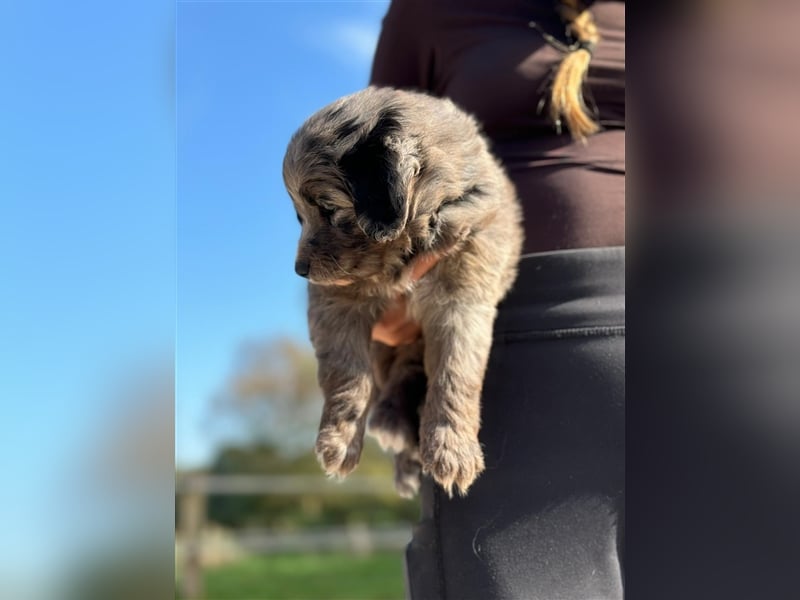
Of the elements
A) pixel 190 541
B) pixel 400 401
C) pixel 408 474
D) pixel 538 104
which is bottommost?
pixel 190 541

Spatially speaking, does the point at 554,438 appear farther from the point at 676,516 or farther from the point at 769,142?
the point at 769,142

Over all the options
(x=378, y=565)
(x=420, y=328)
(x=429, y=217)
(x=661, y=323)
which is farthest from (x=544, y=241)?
(x=378, y=565)

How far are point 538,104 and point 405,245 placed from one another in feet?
2.09

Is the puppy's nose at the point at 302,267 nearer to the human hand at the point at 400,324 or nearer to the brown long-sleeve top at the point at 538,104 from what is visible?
the human hand at the point at 400,324

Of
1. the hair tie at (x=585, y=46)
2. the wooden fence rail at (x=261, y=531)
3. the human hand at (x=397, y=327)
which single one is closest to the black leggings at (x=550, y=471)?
the human hand at (x=397, y=327)

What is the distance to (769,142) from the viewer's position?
3.26ft

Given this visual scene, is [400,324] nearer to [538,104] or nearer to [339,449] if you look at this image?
[339,449]

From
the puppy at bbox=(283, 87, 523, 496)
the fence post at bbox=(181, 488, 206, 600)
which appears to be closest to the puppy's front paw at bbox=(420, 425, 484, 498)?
the puppy at bbox=(283, 87, 523, 496)

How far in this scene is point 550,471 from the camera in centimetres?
231

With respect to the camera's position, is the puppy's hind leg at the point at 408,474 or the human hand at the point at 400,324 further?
the puppy's hind leg at the point at 408,474

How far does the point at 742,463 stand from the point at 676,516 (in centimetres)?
13

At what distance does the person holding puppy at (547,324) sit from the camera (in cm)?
228

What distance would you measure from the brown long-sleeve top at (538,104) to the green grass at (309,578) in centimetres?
1226

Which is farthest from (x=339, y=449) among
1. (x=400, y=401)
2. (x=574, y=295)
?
(x=574, y=295)
